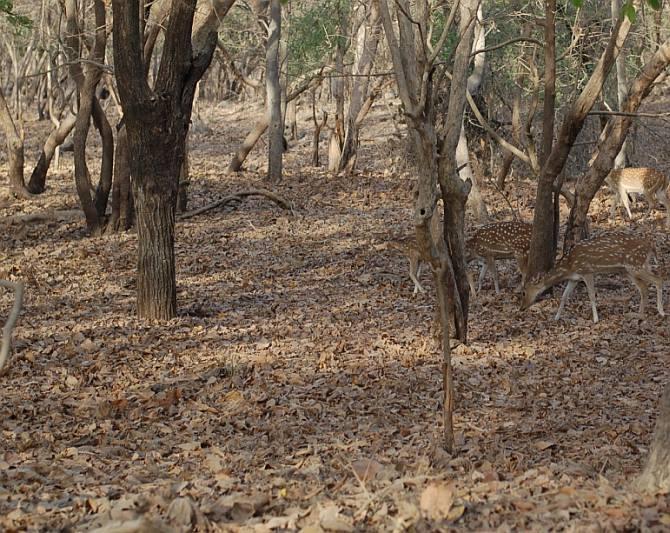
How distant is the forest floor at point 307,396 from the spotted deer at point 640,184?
2.83 ft

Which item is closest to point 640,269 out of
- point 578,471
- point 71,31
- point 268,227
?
point 578,471

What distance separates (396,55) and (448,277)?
2.13 m

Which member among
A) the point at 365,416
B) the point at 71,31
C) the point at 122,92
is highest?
the point at 71,31

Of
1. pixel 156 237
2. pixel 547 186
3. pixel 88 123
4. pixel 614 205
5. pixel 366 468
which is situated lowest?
pixel 366 468

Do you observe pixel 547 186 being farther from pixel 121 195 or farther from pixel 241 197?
pixel 241 197

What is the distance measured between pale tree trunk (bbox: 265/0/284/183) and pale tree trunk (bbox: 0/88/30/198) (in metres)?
4.62

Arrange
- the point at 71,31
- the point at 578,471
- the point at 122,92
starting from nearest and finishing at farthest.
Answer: the point at 578,471
the point at 122,92
the point at 71,31

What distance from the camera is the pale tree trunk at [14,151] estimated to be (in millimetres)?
17812

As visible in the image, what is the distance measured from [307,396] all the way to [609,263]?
4.34 m

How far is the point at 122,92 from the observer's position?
10.1 metres

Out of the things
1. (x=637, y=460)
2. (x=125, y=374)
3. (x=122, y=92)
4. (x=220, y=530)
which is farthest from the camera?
(x=122, y=92)

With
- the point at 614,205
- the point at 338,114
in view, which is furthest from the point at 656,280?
the point at 338,114

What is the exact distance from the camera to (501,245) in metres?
12.2

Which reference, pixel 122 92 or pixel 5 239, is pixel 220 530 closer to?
pixel 122 92
